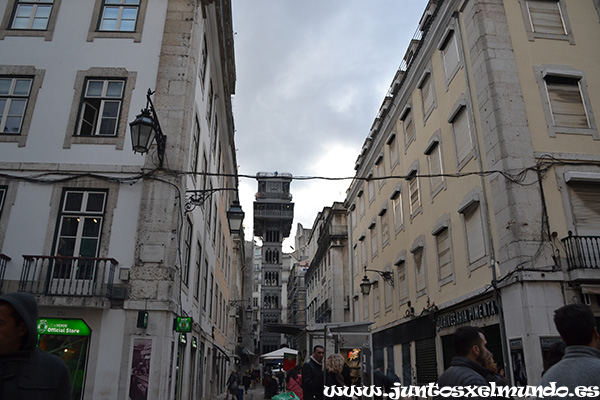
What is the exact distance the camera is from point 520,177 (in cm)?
1291

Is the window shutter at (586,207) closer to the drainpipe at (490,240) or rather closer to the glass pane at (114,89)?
the drainpipe at (490,240)

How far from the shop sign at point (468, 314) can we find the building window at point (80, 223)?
434 inches

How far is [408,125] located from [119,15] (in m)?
13.6

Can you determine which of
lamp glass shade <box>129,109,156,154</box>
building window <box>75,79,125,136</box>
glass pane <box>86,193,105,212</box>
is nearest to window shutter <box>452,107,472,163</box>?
lamp glass shade <box>129,109,156,154</box>

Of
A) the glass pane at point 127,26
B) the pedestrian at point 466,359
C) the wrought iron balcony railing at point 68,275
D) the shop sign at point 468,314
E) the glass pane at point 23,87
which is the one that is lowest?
the pedestrian at point 466,359

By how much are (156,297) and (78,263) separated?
2206mm

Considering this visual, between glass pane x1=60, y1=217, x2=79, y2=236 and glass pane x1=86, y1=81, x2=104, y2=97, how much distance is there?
389cm

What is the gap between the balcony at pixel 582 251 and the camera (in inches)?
460

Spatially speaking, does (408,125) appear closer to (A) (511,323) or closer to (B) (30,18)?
(A) (511,323)

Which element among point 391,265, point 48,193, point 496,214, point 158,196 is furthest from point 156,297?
point 391,265

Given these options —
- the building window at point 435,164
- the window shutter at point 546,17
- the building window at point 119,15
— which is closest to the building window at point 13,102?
the building window at point 119,15

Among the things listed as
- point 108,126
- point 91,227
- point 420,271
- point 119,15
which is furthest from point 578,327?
point 420,271

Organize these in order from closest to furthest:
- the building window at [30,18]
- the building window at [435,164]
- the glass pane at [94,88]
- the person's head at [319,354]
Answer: the person's head at [319,354] < the glass pane at [94,88] < the building window at [30,18] < the building window at [435,164]

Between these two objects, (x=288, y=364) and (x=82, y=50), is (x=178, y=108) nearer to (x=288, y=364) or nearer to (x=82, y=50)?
(x=82, y=50)
